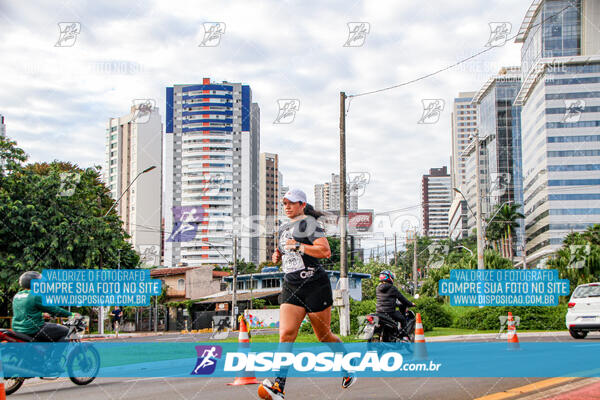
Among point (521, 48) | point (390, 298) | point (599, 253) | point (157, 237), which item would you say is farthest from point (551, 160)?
point (390, 298)

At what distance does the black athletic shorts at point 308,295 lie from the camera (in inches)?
218

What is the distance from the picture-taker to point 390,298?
33.9 feet

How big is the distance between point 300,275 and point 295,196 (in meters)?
0.72

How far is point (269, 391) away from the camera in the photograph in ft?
17.4

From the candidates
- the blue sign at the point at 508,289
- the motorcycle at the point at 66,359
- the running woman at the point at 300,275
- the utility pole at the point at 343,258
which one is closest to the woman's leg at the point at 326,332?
the running woman at the point at 300,275

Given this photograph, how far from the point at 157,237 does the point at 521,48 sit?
101 meters

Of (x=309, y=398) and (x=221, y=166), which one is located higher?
(x=221, y=166)

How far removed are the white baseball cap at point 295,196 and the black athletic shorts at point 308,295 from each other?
0.74 metres

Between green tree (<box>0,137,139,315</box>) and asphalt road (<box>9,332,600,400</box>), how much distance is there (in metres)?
20.3

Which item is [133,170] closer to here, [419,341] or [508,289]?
[508,289]

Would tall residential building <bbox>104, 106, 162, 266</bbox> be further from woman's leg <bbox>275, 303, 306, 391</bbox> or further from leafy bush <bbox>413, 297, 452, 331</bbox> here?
woman's leg <bbox>275, 303, 306, 391</bbox>

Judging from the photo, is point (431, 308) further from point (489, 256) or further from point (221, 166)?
point (221, 166)

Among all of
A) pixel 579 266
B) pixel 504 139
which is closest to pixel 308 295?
pixel 579 266

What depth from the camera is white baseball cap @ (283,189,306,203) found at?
573 cm
